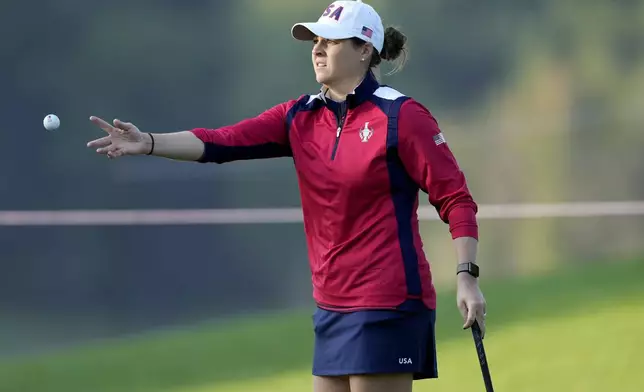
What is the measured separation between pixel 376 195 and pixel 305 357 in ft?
7.81

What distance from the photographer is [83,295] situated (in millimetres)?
5137

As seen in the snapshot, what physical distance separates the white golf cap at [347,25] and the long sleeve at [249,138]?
0.24 m

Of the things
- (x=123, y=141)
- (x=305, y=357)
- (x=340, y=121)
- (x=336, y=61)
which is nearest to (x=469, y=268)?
Result: (x=340, y=121)

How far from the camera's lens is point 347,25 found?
301cm

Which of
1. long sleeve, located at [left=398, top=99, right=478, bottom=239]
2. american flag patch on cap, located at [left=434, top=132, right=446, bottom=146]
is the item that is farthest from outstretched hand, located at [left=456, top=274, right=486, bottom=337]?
american flag patch on cap, located at [left=434, top=132, right=446, bottom=146]

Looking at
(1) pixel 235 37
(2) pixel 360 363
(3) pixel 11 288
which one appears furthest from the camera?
(1) pixel 235 37

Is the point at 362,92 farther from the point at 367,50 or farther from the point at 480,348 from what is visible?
the point at 480,348

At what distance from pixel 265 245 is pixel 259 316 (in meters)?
0.32

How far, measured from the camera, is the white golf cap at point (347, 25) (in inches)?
118

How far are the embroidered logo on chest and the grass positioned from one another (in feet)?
7.52

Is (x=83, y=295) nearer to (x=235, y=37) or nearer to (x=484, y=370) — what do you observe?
(x=235, y=37)

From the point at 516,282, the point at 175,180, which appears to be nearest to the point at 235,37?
the point at 175,180

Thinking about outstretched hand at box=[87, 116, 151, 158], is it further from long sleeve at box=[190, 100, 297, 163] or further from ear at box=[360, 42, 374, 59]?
ear at box=[360, 42, 374, 59]

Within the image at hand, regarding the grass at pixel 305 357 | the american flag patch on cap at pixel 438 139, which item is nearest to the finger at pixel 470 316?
the american flag patch on cap at pixel 438 139
